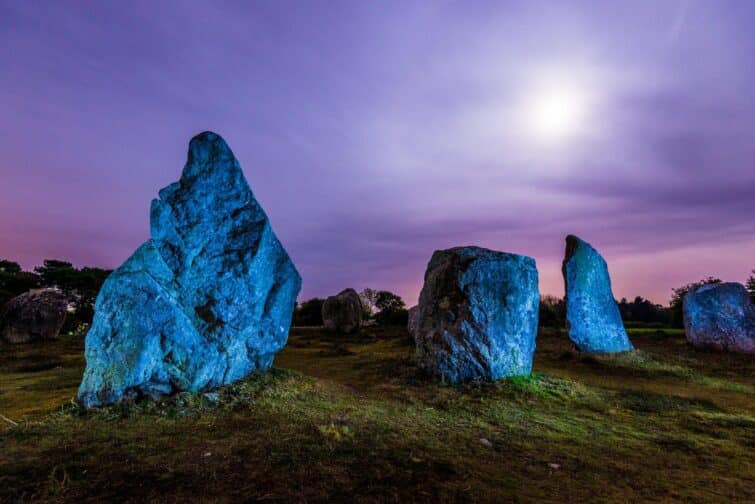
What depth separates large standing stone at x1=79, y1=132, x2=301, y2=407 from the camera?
7.80 metres

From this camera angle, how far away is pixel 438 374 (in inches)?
443

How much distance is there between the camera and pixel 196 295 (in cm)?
927

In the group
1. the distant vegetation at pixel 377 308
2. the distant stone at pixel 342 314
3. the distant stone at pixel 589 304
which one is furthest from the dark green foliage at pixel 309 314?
the distant stone at pixel 589 304

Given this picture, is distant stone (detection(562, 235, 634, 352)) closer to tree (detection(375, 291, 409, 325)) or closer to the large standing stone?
the large standing stone

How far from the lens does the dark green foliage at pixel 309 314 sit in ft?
124

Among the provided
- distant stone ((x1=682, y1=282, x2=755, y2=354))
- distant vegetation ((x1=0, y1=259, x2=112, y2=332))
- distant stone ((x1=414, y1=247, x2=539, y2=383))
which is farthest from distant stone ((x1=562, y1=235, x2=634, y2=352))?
distant vegetation ((x1=0, y1=259, x2=112, y2=332))

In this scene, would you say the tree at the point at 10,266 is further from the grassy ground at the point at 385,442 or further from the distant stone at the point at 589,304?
the distant stone at the point at 589,304

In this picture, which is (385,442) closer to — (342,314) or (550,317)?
(342,314)

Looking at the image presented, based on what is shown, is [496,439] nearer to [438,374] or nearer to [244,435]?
[244,435]

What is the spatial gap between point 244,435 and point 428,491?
316 centimetres

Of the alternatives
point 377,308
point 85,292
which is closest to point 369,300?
point 377,308

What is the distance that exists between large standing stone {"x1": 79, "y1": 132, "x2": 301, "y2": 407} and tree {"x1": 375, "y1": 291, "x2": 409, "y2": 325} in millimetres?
23211

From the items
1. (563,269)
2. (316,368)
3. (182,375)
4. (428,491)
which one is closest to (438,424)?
(428,491)

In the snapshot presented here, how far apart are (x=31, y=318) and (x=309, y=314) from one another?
2150 cm
